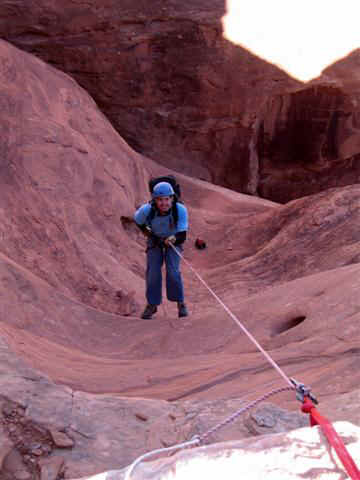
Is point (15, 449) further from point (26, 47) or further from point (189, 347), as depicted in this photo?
point (26, 47)

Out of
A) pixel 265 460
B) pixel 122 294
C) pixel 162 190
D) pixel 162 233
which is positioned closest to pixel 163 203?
pixel 162 190

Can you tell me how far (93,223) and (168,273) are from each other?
1.85 meters

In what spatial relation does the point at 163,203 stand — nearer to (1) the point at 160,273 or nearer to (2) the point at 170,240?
(2) the point at 170,240

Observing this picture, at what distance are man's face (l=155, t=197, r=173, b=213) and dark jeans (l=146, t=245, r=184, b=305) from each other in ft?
1.49

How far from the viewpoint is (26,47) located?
30.2 feet

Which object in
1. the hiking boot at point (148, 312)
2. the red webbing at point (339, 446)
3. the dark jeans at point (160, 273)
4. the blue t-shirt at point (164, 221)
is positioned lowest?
the red webbing at point (339, 446)

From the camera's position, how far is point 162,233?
4.88 meters

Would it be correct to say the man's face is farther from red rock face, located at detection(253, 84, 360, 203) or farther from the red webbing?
red rock face, located at detection(253, 84, 360, 203)

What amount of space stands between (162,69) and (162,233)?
20.0 ft

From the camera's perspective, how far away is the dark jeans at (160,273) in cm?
505

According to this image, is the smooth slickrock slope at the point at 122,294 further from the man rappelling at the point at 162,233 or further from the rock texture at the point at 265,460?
the rock texture at the point at 265,460

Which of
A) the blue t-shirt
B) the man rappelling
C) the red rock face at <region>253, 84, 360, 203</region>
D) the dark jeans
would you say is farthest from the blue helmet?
the red rock face at <region>253, 84, 360, 203</region>

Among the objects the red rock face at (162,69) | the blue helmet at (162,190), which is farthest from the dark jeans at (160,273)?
the red rock face at (162,69)

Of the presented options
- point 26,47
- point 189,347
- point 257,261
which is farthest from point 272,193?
point 189,347
